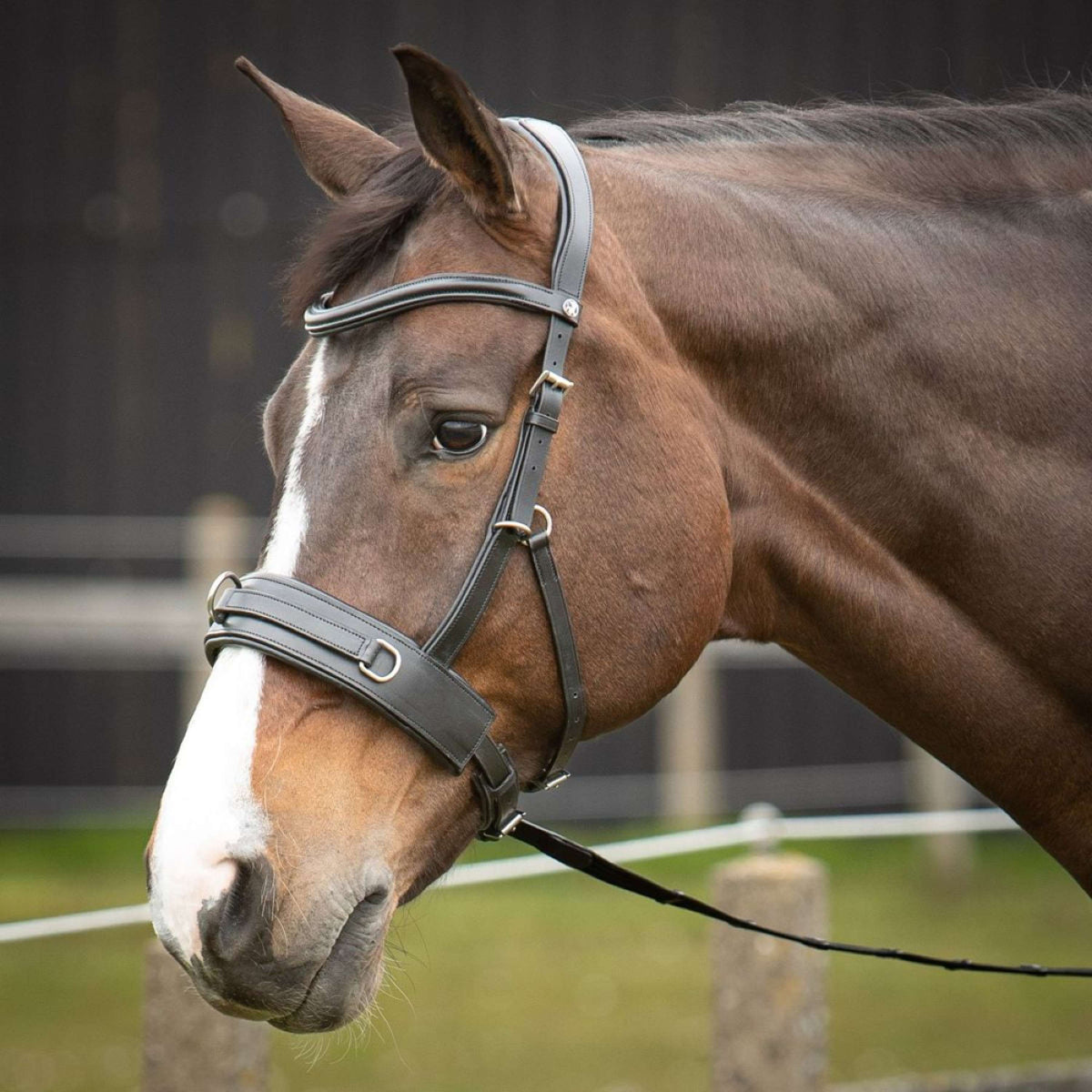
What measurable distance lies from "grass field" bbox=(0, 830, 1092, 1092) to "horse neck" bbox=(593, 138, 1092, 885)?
7.45 feet

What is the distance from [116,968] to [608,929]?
2379mm

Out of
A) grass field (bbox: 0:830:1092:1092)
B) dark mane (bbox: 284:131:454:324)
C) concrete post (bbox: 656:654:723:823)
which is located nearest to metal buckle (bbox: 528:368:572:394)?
dark mane (bbox: 284:131:454:324)

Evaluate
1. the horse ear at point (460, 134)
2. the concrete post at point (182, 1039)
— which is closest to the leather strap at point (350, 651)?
the horse ear at point (460, 134)

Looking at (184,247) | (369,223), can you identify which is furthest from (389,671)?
(184,247)

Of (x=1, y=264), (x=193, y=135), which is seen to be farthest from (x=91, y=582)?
(x=193, y=135)

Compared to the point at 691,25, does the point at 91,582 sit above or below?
below

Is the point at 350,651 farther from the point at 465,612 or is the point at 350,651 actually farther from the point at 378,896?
the point at 378,896

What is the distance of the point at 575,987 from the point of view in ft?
18.0

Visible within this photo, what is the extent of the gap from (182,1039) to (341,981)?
1.07m

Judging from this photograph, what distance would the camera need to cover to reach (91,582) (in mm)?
8188

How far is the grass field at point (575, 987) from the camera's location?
461 centimetres

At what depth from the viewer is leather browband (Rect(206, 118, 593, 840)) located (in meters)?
1.81

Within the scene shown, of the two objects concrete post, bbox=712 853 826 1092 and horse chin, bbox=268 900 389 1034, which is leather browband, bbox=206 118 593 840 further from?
concrete post, bbox=712 853 826 1092

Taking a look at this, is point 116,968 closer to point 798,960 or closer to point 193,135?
point 798,960
